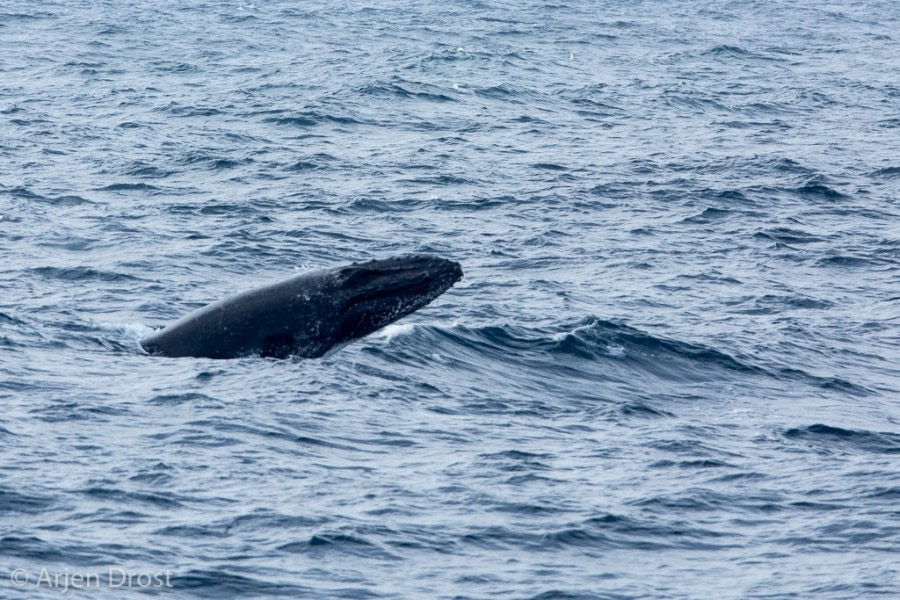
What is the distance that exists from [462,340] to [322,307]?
25.0ft

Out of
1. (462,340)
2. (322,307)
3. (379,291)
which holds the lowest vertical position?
(462,340)

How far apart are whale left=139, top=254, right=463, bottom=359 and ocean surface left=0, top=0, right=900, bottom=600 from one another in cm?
89

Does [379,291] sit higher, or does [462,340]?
[379,291]

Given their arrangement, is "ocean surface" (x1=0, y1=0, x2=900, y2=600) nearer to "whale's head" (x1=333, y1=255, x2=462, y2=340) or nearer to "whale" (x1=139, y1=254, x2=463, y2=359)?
"whale" (x1=139, y1=254, x2=463, y2=359)

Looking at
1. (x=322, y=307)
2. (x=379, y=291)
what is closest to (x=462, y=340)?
(x=379, y=291)

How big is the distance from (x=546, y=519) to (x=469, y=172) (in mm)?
25730

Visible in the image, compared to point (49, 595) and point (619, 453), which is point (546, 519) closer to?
point (619, 453)

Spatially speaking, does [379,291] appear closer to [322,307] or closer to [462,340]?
[322,307]

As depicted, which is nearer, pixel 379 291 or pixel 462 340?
pixel 379 291

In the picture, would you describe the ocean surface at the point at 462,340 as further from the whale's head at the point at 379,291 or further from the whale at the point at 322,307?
the whale's head at the point at 379,291

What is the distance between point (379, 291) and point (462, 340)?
7414mm

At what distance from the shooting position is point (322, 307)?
69.1 feet

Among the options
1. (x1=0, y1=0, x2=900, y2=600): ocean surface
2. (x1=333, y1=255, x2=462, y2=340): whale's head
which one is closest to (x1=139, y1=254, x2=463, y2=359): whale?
(x1=333, y1=255, x2=462, y2=340): whale's head

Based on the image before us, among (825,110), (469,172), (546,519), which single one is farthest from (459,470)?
(825,110)
